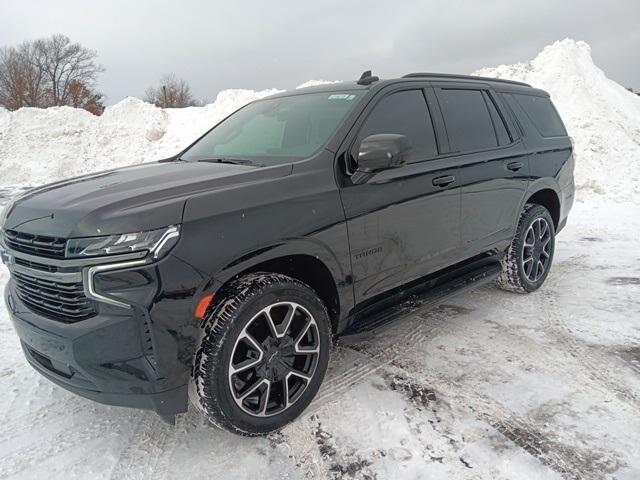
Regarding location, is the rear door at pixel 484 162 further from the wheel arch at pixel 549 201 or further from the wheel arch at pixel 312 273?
the wheel arch at pixel 312 273

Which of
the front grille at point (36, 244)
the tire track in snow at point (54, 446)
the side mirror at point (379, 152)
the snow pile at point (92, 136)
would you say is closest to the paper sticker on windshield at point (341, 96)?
the side mirror at point (379, 152)

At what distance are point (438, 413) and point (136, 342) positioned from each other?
1.70 metres

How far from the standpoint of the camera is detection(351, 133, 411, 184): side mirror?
2.75 meters

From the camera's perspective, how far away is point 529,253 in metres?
4.62

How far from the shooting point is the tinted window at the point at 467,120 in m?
3.71

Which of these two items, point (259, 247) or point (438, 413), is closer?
point (259, 247)

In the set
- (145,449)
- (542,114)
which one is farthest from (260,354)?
(542,114)

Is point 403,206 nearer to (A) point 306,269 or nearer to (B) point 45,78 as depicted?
(A) point 306,269

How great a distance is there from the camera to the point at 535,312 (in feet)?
14.0

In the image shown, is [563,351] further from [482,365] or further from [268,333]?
[268,333]

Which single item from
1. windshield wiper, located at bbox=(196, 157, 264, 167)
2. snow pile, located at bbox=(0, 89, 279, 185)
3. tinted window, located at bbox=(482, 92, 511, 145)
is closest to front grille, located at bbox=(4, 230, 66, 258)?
windshield wiper, located at bbox=(196, 157, 264, 167)

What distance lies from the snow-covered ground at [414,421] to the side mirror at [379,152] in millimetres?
1362

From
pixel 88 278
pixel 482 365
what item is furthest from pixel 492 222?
pixel 88 278

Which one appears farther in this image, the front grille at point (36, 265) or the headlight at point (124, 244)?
the front grille at point (36, 265)
